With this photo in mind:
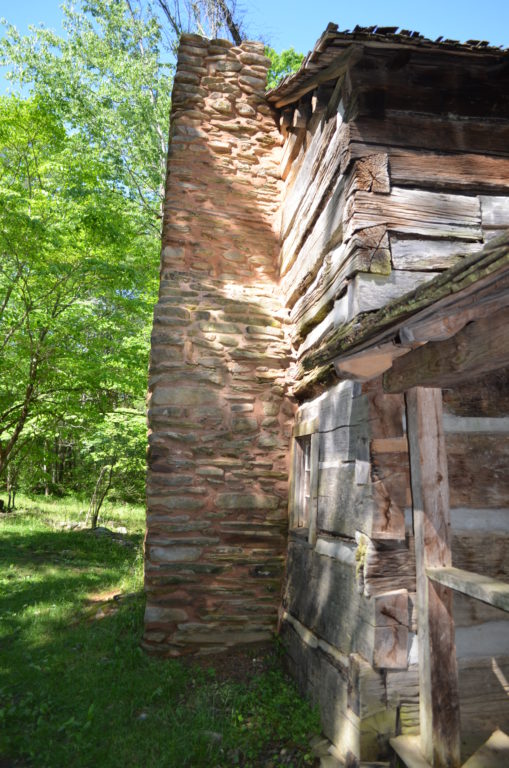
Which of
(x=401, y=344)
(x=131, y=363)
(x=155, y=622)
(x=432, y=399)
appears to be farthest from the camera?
(x=131, y=363)

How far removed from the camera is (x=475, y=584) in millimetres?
2236

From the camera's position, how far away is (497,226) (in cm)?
358

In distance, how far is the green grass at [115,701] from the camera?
3.15 metres

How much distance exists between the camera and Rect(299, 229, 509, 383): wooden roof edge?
1.68 metres

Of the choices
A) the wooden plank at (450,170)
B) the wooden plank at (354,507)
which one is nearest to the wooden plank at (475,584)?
the wooden plank at (354,507)

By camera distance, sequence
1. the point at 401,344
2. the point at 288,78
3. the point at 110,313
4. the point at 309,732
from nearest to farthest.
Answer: the point at 401,344, the point at 309,732, the point at 288,78, the point at 110,313

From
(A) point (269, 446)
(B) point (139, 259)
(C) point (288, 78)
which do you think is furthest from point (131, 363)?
(C) point (288, 78)

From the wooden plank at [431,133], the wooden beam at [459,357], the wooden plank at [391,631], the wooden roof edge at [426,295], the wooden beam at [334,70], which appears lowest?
the wooden plank at [391,631]

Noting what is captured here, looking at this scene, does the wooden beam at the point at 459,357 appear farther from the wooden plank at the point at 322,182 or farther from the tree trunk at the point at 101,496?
the tree trunk at the point at 101,496

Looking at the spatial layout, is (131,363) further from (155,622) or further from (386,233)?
(386,233)

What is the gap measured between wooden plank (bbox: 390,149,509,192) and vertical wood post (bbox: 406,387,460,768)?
69.3 inches

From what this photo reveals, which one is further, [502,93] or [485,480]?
[502,93]

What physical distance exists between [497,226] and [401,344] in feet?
5.97

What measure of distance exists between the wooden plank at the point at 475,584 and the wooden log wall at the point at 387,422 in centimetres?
31
